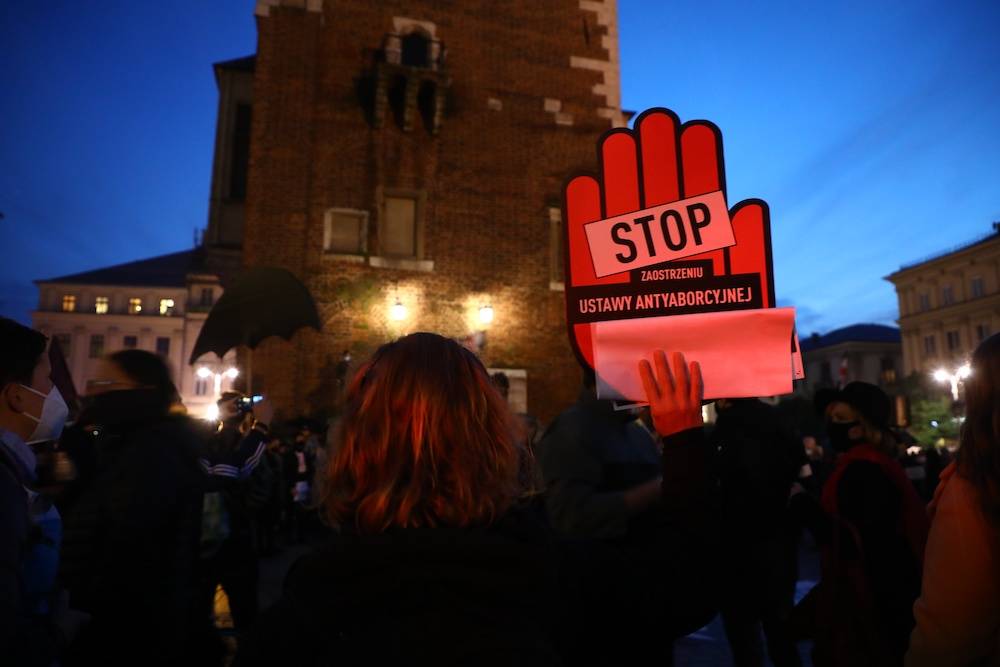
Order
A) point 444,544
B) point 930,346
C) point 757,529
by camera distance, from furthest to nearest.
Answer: point 930,346 → point 757,529 → point 444,544

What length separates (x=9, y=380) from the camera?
216 cm

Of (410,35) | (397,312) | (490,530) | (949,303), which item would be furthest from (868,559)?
(949,303)

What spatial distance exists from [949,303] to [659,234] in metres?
71.8

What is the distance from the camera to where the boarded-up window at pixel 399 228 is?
13.3 metres

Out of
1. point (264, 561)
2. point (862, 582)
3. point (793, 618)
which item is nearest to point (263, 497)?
point (793, 618)

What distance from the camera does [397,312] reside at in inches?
504

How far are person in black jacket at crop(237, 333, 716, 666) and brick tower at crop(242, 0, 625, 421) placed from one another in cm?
1134

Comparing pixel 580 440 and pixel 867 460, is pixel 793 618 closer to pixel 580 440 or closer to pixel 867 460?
pixel 867 460

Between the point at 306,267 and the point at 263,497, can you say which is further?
the point at 306,267

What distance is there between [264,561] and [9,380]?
755 centimetres

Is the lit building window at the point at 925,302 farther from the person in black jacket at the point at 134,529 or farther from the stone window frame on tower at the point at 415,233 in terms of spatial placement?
the person in black jacket at the point at 134,529

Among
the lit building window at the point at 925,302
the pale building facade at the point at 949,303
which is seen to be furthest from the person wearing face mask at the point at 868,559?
the lit building window at the point at 925,302

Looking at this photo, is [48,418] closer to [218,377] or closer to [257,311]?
[257,311]

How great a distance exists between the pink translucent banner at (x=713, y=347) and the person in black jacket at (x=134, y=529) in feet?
6.83
